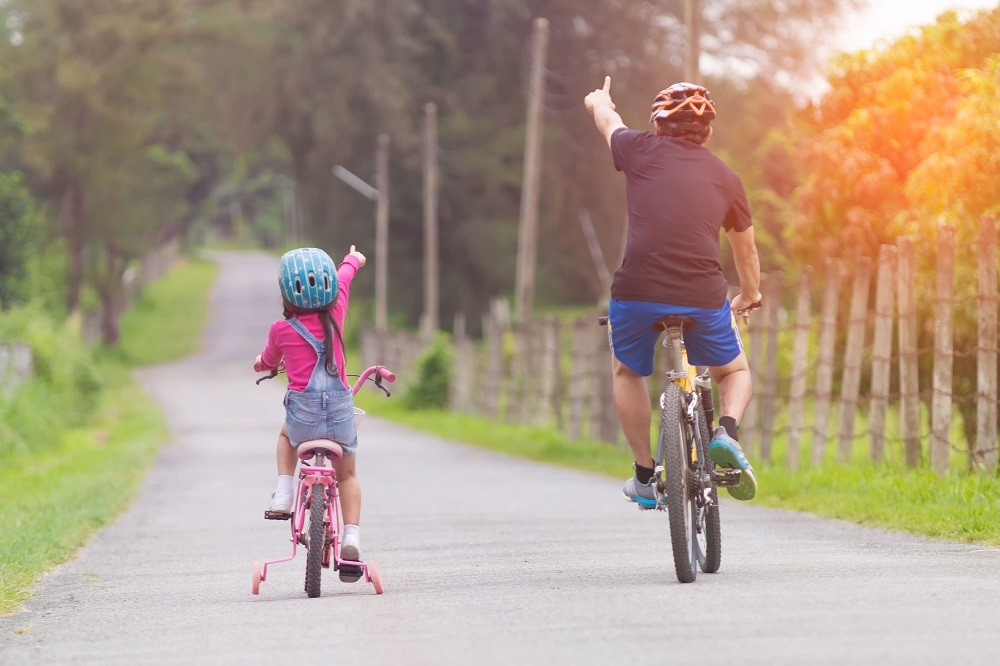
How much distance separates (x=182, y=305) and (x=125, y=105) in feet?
96.8

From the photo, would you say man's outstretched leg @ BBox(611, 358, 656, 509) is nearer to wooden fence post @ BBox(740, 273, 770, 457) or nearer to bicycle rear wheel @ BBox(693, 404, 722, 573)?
bicycle rear wheel @ BBox(693, 404, 722, 573)

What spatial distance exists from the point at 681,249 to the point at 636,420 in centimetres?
95

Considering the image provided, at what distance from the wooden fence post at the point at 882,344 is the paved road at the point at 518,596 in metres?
2.18

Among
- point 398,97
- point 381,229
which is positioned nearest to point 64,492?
point 398,97

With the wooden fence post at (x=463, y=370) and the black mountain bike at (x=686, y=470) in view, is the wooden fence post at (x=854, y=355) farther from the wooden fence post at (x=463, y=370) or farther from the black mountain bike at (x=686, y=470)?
the wooden fence post at (x=463, y=370)

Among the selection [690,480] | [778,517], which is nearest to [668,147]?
[690,480]

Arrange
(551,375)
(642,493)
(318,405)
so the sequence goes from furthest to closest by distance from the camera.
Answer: (551,375)
(642,493)
(318,405)

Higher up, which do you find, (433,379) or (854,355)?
(854,355)

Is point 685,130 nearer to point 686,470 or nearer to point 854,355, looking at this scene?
point 686,470

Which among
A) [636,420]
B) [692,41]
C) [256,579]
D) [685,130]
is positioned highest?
[692,41]

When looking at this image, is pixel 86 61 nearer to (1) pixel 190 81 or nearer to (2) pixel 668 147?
(1) pixel 190 81

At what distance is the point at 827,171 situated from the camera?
18109mm

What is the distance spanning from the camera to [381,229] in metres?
51.7

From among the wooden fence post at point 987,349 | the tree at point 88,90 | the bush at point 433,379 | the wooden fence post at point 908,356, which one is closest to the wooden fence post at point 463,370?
the bush at point 433,379
